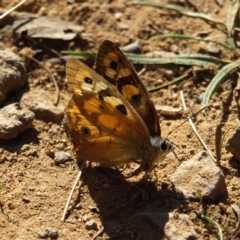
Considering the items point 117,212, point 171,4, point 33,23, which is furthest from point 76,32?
point 117,212

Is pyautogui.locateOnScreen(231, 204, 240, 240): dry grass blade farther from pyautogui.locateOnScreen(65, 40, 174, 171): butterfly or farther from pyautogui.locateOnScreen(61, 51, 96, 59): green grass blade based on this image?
pyautogui.locateOnScreen(61, 51, 96, 59): green grass blade

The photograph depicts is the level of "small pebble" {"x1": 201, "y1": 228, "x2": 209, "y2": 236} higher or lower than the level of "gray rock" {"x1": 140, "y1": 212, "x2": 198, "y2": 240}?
lower

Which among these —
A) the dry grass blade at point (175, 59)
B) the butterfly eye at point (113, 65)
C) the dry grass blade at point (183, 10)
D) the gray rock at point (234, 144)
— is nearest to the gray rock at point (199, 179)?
the gray rock at point (234, 144)

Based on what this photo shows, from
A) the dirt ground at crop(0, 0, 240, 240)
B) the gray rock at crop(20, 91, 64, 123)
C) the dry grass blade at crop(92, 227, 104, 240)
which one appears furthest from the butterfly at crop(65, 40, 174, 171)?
the gray rock at crop(20, 91, 64, 123)

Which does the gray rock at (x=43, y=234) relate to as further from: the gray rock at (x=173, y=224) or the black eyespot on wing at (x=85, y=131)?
the black eyespot on wing at (x=85, y=131)

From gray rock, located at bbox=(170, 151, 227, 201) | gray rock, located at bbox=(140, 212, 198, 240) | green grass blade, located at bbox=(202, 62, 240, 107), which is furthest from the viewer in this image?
green grass blade, located at bbox=(202, 62, 240, 107)

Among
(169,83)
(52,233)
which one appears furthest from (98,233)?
(169,83)
